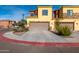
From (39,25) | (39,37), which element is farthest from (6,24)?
(39,37)

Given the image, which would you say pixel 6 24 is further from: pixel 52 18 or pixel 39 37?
pixel 52 18

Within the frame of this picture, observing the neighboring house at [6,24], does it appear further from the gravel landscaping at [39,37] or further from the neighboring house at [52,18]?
the neighboring house at [52,18]

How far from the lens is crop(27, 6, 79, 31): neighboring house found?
9.17 metres

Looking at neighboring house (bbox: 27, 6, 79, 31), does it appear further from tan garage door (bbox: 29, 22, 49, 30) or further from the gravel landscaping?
the gravel landscaping

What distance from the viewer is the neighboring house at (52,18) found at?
361 inches

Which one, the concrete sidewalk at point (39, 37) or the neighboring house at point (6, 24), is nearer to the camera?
the concrete sidewalk at point (39, 37)

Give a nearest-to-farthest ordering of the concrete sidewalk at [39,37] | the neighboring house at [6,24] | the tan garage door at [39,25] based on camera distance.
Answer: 1. the concrete sidewalk at [39,37]
2. the neighboring house at [6,24]
3. the tan garage door at [39,25]

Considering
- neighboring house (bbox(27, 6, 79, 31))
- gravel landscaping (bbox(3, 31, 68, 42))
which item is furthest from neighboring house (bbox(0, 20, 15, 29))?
neighboring house (bbox(27, 6, 79, 31))

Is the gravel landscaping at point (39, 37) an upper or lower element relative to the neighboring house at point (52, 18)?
lower

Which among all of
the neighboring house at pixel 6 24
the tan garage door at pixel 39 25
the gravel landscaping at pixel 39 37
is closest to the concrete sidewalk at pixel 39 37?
the gravel landscaping at pixel 39 37

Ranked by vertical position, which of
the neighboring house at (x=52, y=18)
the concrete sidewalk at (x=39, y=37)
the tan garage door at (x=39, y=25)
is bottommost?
the concrete sidewalk at (x=39, y=37)

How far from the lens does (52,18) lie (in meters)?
9.23
